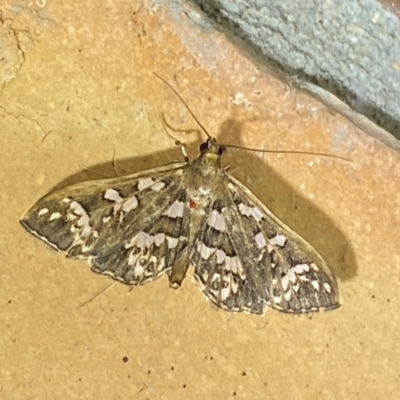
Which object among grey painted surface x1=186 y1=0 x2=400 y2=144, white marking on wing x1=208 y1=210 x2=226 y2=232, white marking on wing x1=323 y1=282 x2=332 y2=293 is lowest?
white marking on wing x1=208 y1=210 x2=226 y2=232

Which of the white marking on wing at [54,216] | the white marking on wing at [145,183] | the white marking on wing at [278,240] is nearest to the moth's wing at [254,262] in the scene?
the white marking on wing at [278,240]

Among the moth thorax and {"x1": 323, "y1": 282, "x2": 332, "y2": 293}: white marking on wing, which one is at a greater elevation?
{"x1": 323, "y1": 282, "x2": 332, "y2": 293}: white marking on wing

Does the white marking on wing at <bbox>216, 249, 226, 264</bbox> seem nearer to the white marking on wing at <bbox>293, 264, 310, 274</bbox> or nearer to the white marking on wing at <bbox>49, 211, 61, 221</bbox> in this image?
the white marking on wing at <bbox>293, 264, 310, 274</bbox>

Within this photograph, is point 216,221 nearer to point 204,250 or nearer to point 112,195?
point 204,250

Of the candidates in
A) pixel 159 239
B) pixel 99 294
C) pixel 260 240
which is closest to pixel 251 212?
pixel 260 240

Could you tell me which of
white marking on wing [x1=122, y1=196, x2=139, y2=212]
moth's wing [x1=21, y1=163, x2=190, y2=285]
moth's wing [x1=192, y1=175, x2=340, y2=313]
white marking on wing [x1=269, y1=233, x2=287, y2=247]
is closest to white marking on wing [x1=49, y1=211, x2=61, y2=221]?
moth's wing [x1=21, y1=163, x2=190, y2=285]

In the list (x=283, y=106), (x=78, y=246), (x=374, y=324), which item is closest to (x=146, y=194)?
(x=78, y=246)

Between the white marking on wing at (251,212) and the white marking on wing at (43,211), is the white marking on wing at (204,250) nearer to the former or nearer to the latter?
the white marking on wing at (251,212)
